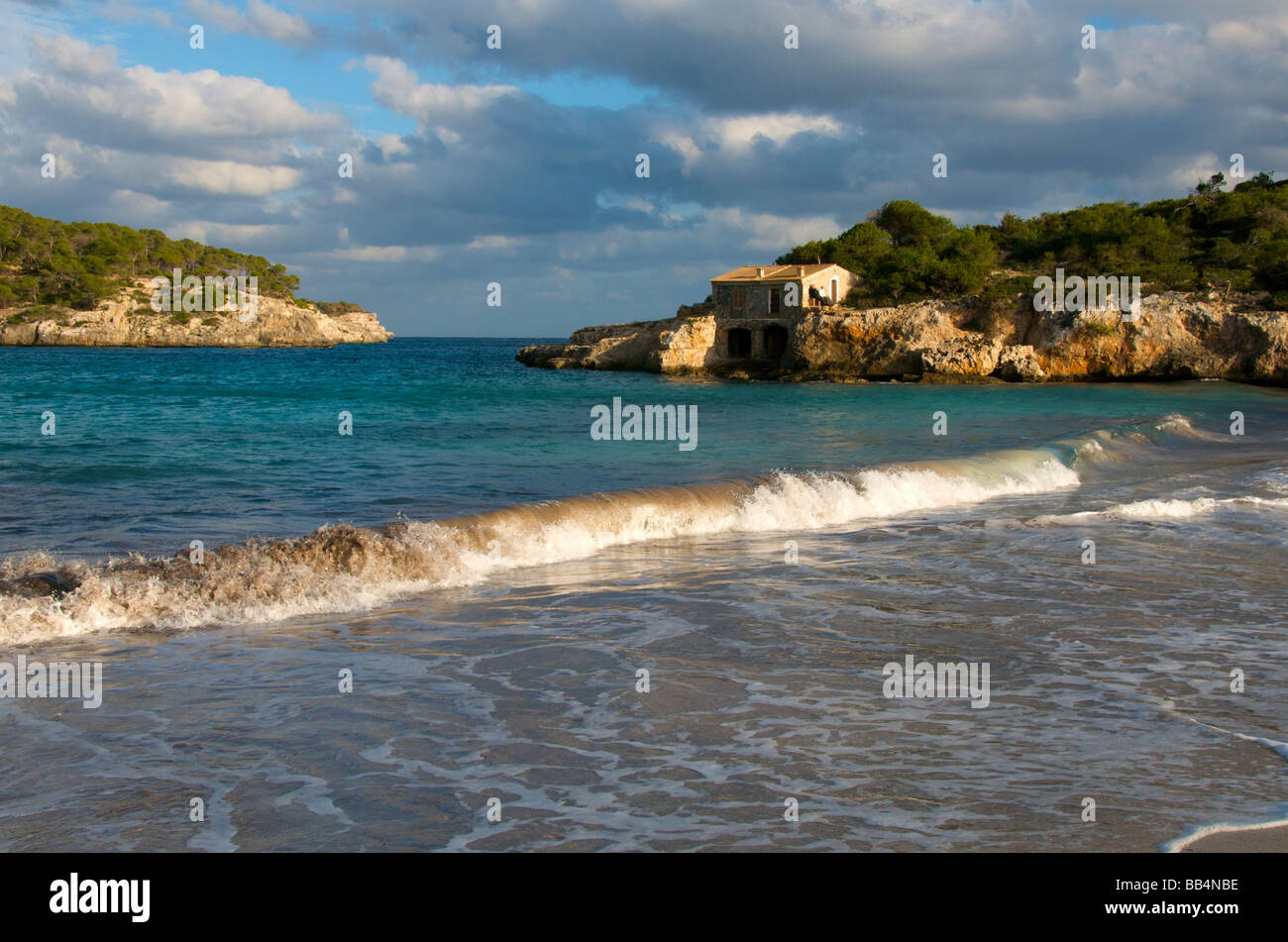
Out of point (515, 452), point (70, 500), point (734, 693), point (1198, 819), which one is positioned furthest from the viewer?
point (515, 452)

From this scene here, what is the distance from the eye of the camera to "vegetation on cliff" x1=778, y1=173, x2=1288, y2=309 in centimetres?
4788

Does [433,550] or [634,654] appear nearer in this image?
[634,654]

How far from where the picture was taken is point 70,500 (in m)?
13.3

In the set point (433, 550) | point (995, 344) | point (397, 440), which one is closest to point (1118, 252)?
point (995, 344)

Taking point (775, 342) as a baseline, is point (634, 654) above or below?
below

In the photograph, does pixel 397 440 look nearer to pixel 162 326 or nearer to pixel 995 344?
pixel 995 344

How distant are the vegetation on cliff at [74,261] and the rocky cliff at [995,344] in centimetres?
6567

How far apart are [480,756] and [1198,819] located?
355cm

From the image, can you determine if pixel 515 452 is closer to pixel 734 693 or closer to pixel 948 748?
pixel 734 693

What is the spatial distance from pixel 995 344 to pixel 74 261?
89.2 metres

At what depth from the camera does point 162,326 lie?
93000mm

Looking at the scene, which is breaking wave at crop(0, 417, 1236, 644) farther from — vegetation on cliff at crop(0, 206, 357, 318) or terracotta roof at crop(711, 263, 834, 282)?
vegetation on cliff at crop(0, 206, 357, 318)

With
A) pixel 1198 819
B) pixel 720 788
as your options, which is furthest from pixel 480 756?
pixel 1198 819
